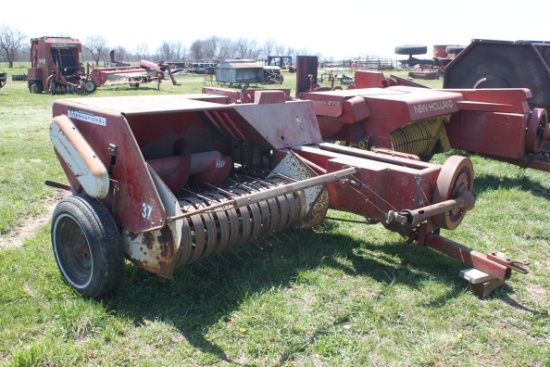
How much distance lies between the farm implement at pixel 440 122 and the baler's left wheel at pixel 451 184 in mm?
1862

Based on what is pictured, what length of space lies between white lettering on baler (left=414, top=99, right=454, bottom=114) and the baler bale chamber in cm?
158

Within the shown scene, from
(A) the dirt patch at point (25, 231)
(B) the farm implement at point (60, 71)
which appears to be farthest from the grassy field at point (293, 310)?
(B) the farm implement at point (60, 71)

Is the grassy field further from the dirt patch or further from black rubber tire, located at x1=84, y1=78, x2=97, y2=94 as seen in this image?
black rubber tire, located at x1=84, y1=78, x2=97, y2=94

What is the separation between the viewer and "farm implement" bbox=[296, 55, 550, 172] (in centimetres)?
560

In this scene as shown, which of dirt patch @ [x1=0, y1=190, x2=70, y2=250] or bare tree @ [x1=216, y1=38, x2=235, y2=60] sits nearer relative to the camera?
dirt patch @ [x1=0, y1=190, x2=70, y2=250]

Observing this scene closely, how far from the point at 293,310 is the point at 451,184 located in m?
1.39

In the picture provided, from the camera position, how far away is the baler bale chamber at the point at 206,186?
3163 mm

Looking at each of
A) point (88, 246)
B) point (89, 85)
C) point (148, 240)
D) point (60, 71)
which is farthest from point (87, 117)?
point (60, 71)

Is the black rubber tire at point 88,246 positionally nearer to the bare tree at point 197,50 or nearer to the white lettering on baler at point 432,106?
the white lettering on baler at point 432,106

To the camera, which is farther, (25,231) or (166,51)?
(166,51)

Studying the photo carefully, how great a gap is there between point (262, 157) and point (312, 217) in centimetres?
74

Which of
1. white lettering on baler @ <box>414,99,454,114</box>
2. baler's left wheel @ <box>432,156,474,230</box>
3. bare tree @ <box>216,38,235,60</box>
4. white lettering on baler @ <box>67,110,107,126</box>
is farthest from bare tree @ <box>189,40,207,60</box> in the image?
baler's left wheel @ <box>432,156,474,230</box>

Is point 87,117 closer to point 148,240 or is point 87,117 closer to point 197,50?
point 148,240

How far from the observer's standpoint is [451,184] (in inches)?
139
